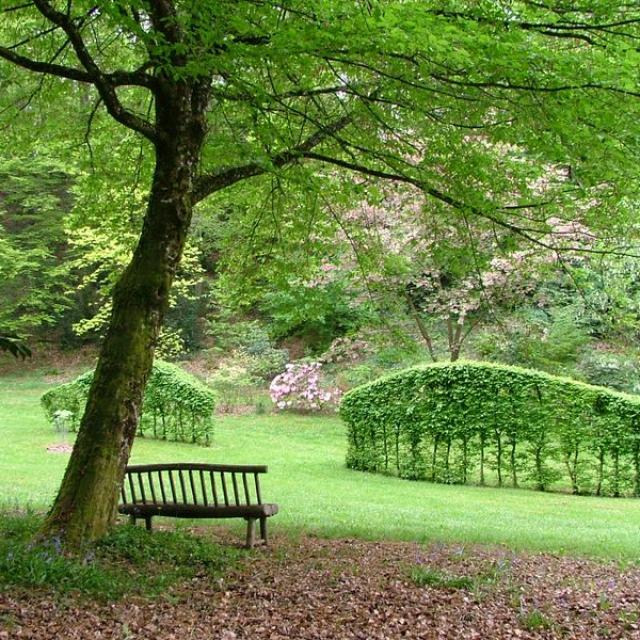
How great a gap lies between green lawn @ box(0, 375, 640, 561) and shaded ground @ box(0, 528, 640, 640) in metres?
1.31

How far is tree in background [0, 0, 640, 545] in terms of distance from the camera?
4324 mm

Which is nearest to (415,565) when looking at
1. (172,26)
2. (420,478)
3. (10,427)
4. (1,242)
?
(172,26)

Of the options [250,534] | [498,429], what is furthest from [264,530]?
[498,429]

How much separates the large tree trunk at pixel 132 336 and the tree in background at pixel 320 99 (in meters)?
0.01

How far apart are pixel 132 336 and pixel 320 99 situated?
3.63m

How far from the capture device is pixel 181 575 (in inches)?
205

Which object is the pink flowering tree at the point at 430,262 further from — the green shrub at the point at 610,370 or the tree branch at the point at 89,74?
the tree branch at the point at 89,74

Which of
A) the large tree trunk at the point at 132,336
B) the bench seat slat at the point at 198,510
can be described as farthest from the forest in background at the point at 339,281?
the bench seat slat at the point at 198,510

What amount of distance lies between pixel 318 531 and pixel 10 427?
12.2 meters

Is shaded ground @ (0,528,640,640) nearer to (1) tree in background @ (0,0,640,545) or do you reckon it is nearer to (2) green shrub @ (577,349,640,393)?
(1) tree in background @ (0,0,640,545)

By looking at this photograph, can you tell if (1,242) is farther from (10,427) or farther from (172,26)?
(172,26)

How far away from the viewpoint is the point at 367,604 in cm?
487

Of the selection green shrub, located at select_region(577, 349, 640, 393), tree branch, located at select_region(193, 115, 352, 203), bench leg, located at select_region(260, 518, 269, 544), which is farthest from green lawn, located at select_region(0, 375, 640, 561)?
green shrub, located at select_region(577, 349, 640, 393)

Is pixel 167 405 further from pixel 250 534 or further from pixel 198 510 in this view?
pixel 250 534
